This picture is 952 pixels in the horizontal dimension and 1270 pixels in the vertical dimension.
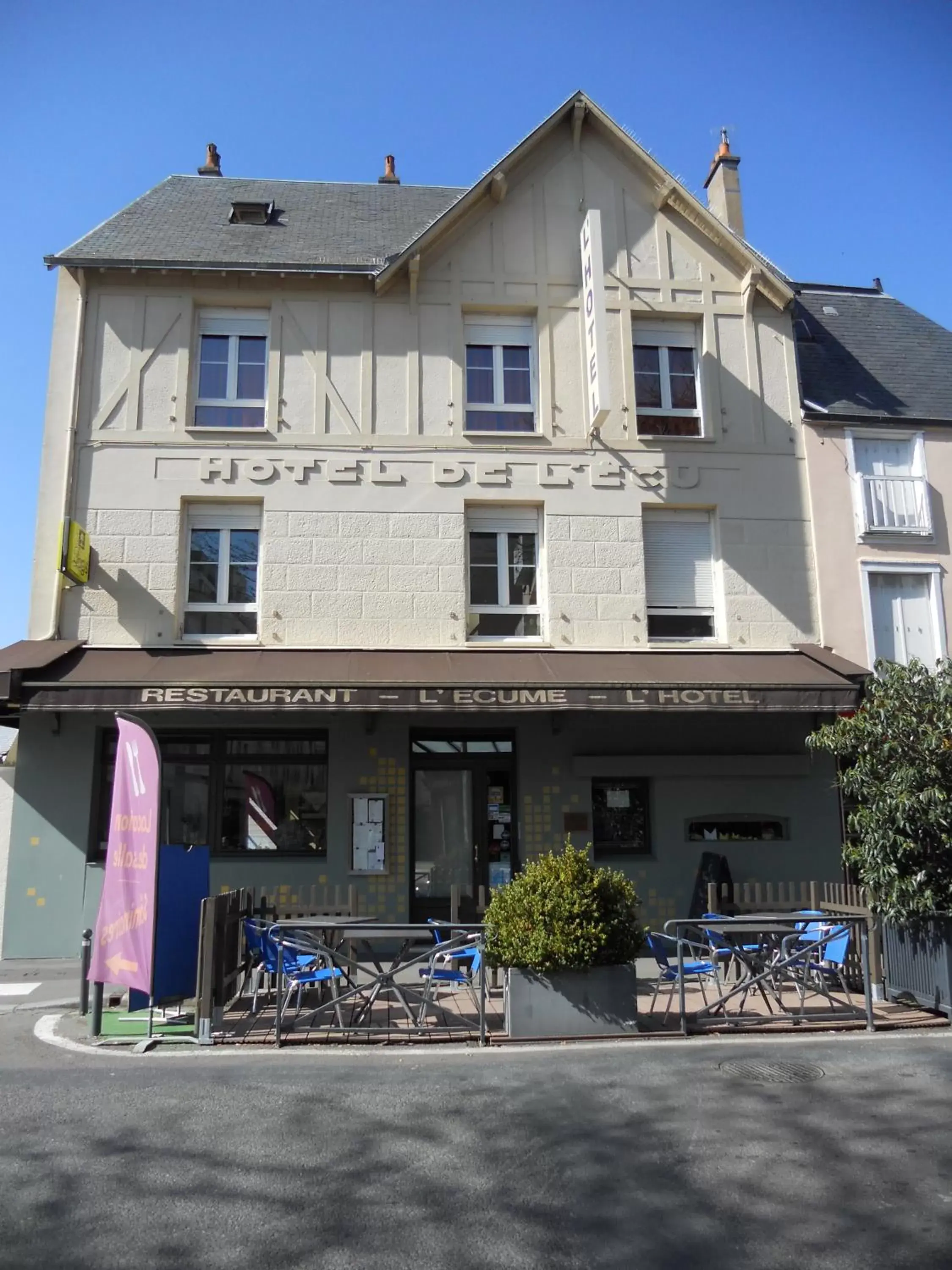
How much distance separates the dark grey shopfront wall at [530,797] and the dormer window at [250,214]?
7838 millimetres

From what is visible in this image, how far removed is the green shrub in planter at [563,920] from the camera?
7.68 metres

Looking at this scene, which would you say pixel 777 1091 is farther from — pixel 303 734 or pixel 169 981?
pixel 303 734

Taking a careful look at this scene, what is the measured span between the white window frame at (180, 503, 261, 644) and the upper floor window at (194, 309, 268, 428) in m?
1.17

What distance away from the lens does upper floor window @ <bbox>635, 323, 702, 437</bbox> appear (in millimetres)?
14047

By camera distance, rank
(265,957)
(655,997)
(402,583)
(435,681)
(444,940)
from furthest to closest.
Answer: (402,583)
(435,681)
(444,940)
(655,997)
(265,957)

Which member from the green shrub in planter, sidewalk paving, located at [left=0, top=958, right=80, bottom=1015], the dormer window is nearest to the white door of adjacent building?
the green shrub in planter

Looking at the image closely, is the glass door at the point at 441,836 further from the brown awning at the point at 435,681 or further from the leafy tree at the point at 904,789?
the leafy tree at the point at 904,789

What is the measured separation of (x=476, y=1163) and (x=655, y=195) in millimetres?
13457

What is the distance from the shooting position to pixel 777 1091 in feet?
20.2

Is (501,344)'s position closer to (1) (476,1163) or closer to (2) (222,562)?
(2) (222,562)

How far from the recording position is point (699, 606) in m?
13.5

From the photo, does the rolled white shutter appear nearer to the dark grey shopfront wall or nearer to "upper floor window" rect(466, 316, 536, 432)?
the dark grey shopfront wall

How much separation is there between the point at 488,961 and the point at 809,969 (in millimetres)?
2917

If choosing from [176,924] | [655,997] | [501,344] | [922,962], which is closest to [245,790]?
[176,924]
